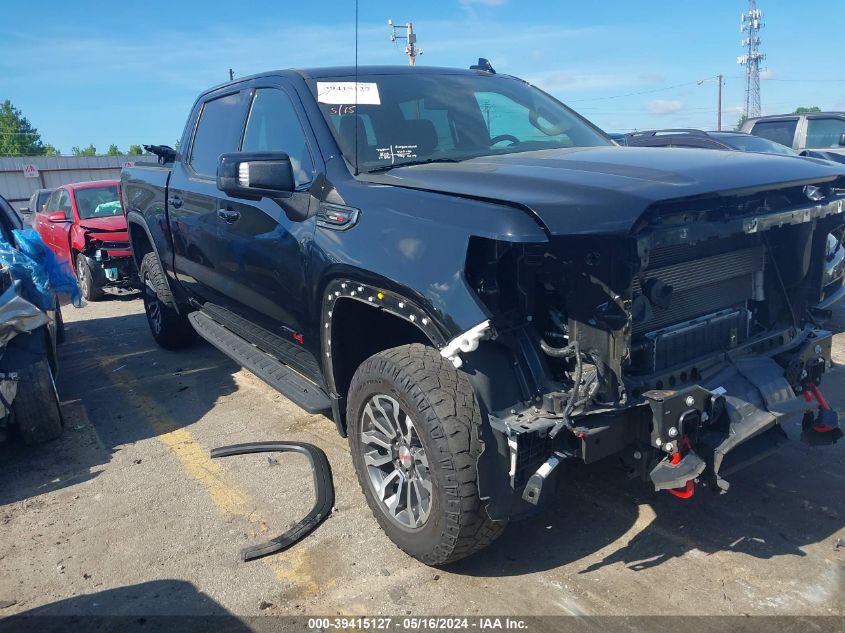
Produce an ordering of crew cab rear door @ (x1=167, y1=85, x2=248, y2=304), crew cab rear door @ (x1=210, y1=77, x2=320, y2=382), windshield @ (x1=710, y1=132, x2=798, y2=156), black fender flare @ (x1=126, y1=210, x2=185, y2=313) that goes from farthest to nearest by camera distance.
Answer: windshield @ (x1=710, y1=132, x2=798, y2=156)
black fender flare @ (x1=126, y1=210, x2=185, y2=313)
crew cab rear door @ (x1=167, y1=85, x2=248, y2=304)
crew cab rear door @ (x1=210, y1=77, x2=320, y2=382)

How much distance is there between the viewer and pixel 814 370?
329 cm

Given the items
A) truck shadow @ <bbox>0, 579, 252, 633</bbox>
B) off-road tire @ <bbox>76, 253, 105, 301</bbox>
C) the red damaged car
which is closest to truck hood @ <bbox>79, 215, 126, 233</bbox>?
the red damaged car

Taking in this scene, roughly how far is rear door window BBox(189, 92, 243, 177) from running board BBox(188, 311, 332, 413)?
1148 mm

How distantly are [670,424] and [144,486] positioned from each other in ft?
10.0

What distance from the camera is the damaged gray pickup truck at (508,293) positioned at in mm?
2570

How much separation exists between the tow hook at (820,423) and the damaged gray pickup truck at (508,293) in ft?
0.04

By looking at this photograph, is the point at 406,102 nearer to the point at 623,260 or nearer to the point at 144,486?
the point at 623,260

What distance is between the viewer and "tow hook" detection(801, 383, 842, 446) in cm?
327

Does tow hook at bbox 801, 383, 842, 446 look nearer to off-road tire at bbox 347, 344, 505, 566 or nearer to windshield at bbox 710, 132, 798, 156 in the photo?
off-road tire at bbox 347, 344, 505, 566

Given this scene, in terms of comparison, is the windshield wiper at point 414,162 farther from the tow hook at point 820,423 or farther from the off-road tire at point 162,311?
the off-road tire at point 162,311

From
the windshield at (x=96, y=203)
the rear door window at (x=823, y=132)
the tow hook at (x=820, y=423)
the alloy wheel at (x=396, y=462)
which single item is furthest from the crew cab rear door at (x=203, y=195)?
the rear door window at (x=823, y=132)

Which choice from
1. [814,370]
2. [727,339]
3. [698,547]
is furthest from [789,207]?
[698,547]

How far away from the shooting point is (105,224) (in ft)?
33.6

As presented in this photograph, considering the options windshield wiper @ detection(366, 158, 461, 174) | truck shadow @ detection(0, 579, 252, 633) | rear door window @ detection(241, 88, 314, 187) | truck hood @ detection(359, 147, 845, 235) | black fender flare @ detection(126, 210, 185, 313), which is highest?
rear door window @ detection(241, 88, 314, 187)
